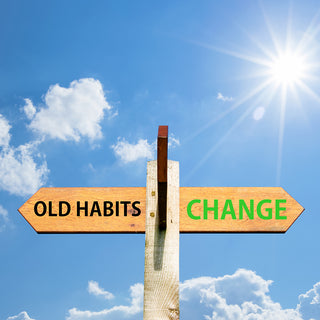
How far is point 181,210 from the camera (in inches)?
129

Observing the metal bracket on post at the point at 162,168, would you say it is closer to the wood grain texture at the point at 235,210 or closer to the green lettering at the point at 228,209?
the wood grain texture at the point at 235,210

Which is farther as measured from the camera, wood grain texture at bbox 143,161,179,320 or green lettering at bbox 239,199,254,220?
green lettering at bbox 239,199,254,220

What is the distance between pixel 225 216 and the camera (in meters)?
3.31

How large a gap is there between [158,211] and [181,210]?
0.28 meters

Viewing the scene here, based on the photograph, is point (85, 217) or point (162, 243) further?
point (85, 217)

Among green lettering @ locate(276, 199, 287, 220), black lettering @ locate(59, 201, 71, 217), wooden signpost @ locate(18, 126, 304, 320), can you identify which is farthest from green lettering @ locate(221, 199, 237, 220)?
black lettering @ locate(59, 201, 71, 217)

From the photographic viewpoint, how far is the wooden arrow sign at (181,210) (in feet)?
10.8

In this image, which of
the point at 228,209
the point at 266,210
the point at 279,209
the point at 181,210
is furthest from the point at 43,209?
the point at 279,209

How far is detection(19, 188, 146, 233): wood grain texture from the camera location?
328 cm

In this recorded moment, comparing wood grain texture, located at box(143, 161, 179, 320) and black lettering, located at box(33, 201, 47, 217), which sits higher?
black lettering, located at box(33, 201, 47, 217)

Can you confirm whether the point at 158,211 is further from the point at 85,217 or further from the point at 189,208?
the point at 85,217

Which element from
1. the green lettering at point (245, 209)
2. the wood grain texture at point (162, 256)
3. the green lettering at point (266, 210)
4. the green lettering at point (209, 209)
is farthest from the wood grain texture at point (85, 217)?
the green lettering at point (266, 210)

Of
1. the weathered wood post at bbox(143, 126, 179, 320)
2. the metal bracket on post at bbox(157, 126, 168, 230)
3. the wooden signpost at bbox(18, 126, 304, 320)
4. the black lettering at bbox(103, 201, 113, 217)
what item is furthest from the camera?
the black lettering at bbox(103, 201, 113, 217)

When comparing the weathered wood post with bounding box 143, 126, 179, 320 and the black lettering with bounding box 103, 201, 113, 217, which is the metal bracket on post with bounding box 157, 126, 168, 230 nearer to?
the weathered wood post with bounding box 143, 126, 179, 320
